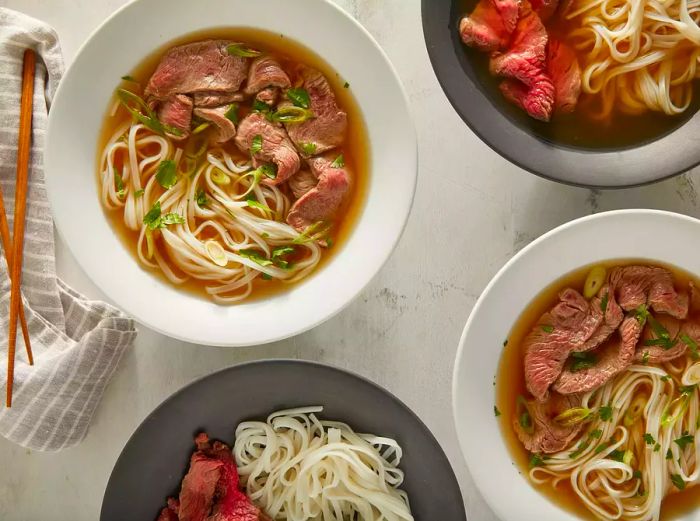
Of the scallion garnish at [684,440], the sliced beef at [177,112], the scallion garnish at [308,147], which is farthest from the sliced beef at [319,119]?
the scallion garnish at [684,440]

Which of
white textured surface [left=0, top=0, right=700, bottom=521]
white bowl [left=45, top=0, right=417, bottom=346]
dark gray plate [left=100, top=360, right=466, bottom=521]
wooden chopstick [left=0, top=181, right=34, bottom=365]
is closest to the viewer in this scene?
white bowl [left=45, top=0, right=417, bottom=346]

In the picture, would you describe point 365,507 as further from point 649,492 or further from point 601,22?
point 601,22

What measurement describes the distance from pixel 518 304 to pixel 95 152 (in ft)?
4.38

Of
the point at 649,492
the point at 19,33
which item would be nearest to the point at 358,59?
the point at 19,33

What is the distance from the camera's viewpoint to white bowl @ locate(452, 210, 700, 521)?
221 centimetres

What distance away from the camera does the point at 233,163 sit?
2.40m

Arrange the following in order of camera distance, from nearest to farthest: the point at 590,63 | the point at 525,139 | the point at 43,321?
the point at 525,139 < the point at 590,63 < the point at 43,321

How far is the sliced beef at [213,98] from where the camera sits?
2.31 m

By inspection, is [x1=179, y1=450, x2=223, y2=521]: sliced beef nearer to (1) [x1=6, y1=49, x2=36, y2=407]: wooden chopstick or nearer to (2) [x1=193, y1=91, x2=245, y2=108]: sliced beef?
(1) [x1=6, y1=49, x2=36, y2=407]: wooden chopstick

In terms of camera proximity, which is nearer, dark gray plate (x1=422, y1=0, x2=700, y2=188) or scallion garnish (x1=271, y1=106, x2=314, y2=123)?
dark gray plate (x1=422, y1=0, x2=700, y2=188)

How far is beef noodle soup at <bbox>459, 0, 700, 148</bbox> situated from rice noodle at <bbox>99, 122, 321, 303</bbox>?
2.55 ft

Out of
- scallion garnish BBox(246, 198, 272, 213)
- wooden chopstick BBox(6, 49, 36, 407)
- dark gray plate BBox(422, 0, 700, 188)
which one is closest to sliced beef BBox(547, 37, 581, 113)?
dark gray plate BBox(422, 0, 700, 188)

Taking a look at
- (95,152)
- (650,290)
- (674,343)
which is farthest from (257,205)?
(674,343)

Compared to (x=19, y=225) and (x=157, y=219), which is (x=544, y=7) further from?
(x=19, y=225)
